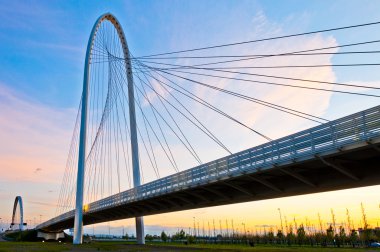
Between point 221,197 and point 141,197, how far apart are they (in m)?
10.8

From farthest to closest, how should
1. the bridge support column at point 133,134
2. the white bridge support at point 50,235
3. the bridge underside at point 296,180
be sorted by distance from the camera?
the white bridge support at point 50,235
the bridge support column at point 133,134
the bridge underside at point 296,180

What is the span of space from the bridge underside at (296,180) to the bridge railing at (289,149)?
0.41 metres

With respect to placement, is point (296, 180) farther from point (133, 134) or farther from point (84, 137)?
point (84, 137)

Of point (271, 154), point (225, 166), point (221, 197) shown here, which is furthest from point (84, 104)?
point (271, 154)

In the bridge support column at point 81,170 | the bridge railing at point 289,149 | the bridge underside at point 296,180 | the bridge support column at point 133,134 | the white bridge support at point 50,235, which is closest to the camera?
the bridge railing at point 289,149

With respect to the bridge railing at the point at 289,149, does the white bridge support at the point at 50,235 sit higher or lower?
lower

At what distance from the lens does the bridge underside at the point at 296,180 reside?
65.0 feet

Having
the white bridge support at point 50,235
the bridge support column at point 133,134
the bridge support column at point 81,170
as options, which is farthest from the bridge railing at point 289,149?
the white bridge support at point 50,235

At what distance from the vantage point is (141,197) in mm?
40281

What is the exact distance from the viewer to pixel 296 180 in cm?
2489

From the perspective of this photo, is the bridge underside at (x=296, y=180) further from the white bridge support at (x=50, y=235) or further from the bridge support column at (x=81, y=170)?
the white bridge support at (x=50, y=235)

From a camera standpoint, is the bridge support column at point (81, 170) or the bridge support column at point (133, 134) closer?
the bridge support column at point (133, 134)

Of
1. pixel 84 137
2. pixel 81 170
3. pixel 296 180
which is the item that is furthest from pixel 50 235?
pixel 296 180

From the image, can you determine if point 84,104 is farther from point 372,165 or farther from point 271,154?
point 372,165
